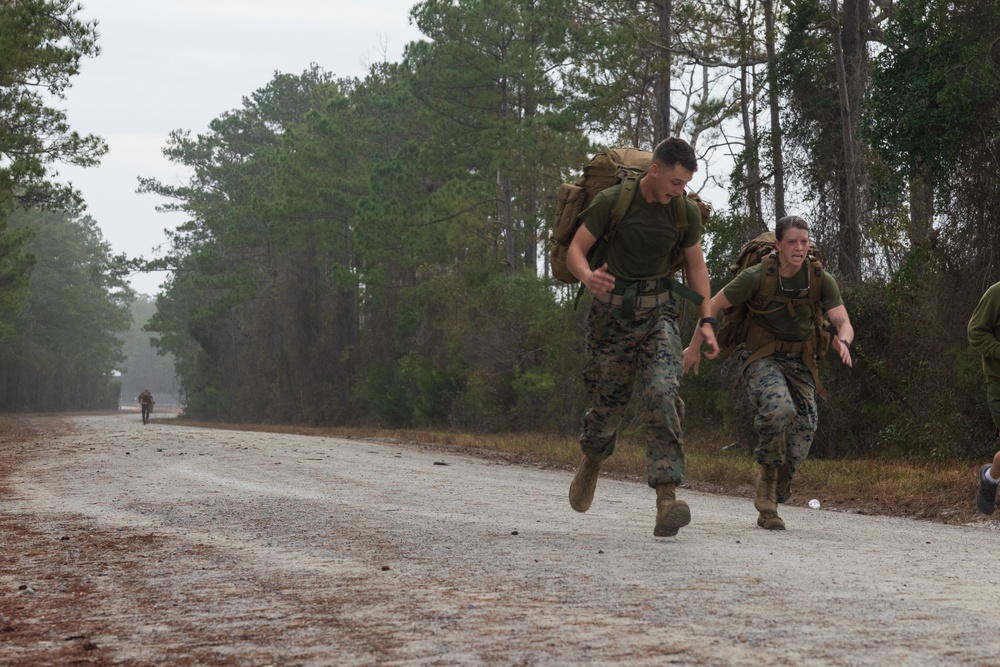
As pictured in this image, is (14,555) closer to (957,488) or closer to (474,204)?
(957,488)

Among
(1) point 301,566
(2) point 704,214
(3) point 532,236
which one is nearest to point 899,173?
(2) point 704,214

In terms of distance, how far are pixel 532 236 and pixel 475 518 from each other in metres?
32.2

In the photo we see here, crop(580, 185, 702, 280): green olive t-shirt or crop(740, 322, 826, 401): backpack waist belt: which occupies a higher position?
crop(580, 185, 702, 280): green olive t-shirt

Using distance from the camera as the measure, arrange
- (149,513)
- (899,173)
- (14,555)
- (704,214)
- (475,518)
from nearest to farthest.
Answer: (14,555) → (704,214) → (475,518) → (149,513) → (899,173)

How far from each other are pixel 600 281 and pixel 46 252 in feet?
310

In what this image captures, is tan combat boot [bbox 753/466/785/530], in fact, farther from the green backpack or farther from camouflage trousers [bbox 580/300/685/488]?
the green backpack

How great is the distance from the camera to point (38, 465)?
16.4 meters

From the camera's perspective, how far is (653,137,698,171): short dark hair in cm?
711

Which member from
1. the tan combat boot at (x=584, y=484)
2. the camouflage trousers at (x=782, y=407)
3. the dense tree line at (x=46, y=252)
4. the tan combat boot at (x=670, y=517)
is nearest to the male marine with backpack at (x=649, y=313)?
the tan combat boot at (x=670, y=517)

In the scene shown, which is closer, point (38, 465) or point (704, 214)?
point (704, 214)

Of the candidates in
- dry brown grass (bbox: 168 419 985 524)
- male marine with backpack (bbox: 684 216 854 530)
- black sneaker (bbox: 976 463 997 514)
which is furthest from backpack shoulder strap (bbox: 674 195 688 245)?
dry brown grass (bbox: 168 419 985 524)

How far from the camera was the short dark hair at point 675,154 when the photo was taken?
711 centimetres

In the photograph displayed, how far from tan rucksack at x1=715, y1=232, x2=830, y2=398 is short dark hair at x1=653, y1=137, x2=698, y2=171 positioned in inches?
63.8

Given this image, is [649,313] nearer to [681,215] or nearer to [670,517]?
[681,215]
